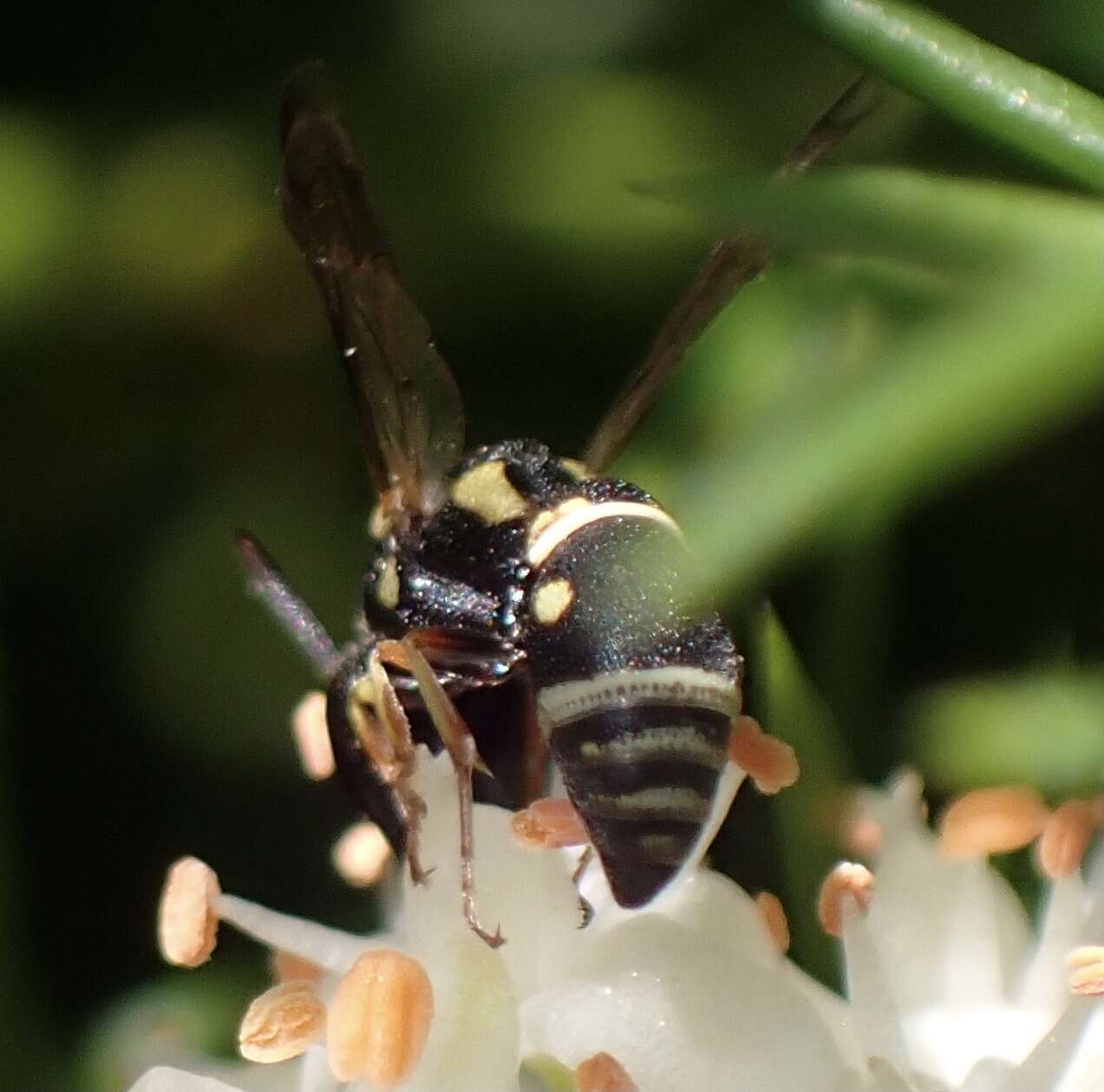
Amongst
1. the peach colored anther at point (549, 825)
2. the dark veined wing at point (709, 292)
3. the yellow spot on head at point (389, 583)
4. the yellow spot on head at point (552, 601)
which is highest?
the dark veined wing at point (709, 292)

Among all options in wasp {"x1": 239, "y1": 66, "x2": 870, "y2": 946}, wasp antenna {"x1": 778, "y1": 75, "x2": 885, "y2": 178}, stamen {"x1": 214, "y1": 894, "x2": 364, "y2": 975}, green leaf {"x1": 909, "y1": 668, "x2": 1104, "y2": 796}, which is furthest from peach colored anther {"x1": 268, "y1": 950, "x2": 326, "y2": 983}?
wasp antenna {"x1": 778, "y1": 75, "x2": 885, "y2": 178}

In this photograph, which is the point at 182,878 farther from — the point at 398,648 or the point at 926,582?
the point at 926,582

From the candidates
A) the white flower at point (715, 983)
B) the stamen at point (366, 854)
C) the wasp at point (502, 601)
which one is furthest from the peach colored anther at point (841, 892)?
the stamen at point (366, 854)

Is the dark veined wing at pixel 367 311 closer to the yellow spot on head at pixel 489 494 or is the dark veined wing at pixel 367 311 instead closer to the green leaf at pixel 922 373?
the yellow spot on head at pixel 489 494

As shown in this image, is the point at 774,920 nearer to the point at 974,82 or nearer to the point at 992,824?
the point at 992,824

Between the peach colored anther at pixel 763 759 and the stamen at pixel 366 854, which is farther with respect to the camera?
the stamen at pixel 366 854

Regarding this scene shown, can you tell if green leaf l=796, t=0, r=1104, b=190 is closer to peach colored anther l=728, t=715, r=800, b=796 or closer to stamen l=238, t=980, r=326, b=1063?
peach colored anther l=728, t=715, r=800, b=796

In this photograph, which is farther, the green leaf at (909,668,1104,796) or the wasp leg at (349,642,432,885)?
the green leaf at (909,668,1104,796)
